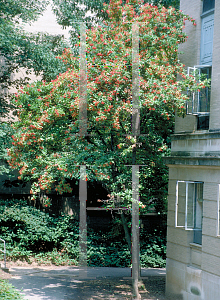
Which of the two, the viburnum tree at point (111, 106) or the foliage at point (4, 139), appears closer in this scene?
the viburnum tree at point (111, 106)

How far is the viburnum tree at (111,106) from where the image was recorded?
11.3m

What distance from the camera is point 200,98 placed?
11.3m

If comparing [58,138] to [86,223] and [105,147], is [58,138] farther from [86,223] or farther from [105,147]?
[86,223]

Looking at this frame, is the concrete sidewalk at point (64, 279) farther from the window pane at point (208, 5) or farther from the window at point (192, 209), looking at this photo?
the window pane at point (208, 5)

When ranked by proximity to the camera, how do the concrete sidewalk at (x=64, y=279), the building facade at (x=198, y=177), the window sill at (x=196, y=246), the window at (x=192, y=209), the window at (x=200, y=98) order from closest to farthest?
the building facade at (x=198, y=177) < the window sill at (x=196, y=246) < the window at (x=192, y=209) < the window at (x=200, y=98) < the concrete sidewalk at (x=64, y=279)

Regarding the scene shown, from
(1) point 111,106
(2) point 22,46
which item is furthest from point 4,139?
(1) point 111,106

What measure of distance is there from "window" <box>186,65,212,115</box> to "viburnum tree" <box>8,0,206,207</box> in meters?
0.28

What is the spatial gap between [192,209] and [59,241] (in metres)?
8.36

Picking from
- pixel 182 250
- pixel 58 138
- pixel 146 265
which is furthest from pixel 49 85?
pixel 146 265

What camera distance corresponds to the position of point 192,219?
1107cm

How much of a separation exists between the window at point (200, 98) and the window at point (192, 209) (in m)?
2.19

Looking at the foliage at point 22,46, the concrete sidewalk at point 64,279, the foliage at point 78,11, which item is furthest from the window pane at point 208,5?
the concrete sidewalk at point 64,279

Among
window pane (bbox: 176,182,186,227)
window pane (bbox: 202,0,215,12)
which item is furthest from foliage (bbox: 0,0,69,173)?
window pane (bbox: 202,0,215,12)

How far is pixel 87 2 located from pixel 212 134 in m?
11.7
